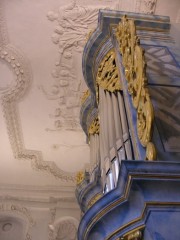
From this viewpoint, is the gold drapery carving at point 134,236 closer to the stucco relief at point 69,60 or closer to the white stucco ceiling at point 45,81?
the stucco relief at point 69,60

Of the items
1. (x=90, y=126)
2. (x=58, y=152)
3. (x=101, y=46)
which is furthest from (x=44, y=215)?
(x=101, y=46)

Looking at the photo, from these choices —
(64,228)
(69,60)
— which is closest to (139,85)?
(69,60)

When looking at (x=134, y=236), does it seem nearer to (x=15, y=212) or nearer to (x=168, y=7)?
(x=168, y=7)

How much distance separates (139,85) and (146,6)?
13.3 ft

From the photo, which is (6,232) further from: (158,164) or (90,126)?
(158,164)

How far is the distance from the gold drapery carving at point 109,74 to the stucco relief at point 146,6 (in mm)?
2099

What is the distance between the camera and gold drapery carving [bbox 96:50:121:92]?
12.3ft

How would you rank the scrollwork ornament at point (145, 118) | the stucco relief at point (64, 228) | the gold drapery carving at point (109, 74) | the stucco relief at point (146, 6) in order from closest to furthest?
the scrollwork ornament at point (145, 118) → the gold drapery carving at point (109, 74) → the stucco relief at point (146, 6) → the stucco relief at point (64, 228)

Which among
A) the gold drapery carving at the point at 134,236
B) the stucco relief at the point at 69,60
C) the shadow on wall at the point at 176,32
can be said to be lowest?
the gold drapery carving at the point at 134,236

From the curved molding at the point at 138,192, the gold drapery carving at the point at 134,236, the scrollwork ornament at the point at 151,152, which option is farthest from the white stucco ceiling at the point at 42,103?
the gold drapery carving at the point at 134,236

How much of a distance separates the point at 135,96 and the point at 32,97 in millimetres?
4809

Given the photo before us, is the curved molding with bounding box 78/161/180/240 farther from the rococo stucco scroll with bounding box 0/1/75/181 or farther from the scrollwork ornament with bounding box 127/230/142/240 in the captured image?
the rococo stucco scroll with bounding box 0/1/75/181

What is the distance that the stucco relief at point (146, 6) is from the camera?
5906 mm

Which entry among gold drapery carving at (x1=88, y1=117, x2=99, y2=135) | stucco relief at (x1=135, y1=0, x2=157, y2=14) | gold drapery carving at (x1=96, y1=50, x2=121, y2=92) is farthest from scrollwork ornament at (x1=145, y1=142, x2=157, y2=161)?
stucco relief at (x1=135, y1=0, x2=157, y2=14)
